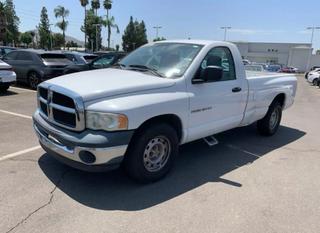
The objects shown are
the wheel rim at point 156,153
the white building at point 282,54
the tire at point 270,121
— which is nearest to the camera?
the wheel rim at point 156,153

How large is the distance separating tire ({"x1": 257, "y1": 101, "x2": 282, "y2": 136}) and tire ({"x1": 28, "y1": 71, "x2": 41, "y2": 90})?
9.03 meters

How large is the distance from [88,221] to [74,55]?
11.6m

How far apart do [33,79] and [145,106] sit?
10.3m

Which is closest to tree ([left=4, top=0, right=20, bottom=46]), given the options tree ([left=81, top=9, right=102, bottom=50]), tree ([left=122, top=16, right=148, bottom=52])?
tree ([left=81, top=9, right=102, bottom=50])

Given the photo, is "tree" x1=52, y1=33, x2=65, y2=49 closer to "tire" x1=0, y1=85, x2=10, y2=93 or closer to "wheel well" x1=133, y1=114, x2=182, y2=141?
"tire" x1=0, y1=85, x2=10, y2=93

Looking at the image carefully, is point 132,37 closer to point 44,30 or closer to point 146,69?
point 44,30

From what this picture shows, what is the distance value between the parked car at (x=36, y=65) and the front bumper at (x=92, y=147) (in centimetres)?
922

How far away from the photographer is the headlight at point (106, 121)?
3.68 metres

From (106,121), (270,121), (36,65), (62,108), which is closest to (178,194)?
(106,121)

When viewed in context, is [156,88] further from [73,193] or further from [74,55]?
[74,55]

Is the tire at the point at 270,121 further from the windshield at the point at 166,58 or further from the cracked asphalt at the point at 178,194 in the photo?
the windshield at the point at 166,58

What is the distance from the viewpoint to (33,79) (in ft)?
42.5

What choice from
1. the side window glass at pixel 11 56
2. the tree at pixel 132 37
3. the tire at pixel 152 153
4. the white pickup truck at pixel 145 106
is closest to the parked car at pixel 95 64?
the side window glass at pixel 11 56

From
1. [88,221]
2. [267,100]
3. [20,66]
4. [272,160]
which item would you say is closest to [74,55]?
[20,66]
